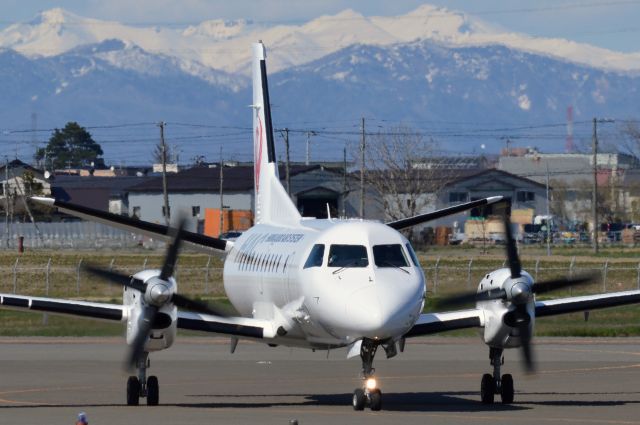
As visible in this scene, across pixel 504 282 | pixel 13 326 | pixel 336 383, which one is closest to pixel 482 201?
pixel 504 282

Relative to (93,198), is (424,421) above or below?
below

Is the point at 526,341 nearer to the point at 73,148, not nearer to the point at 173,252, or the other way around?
the point at 173,252

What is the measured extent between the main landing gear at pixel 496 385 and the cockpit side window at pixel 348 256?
390cm

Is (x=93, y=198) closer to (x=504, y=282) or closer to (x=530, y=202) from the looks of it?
(x=530, y=202)

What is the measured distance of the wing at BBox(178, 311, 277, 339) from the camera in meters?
23.8

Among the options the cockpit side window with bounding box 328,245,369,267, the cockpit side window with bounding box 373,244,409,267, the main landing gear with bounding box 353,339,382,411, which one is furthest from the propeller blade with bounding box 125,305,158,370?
the cockpit side window with bounding box 373,244,409,267

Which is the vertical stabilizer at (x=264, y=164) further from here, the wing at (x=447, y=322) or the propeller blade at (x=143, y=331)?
the propeller blade at (x=143, y=331)

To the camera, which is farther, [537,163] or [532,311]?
[537,163]

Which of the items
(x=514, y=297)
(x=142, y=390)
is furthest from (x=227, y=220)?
(x=514, y=297)

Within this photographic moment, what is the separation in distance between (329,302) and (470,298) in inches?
135

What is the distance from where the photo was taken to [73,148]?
19362 cm

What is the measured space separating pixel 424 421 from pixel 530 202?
118354mm

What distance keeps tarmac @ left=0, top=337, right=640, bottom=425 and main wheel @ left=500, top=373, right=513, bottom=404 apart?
0.66 feet

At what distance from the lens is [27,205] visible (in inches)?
4439
